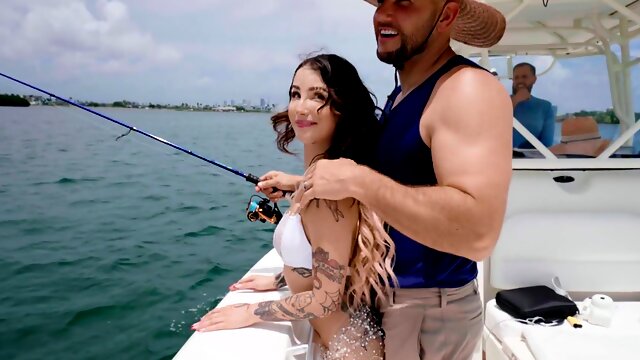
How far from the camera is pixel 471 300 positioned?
158cm

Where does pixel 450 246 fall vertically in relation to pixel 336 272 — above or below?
above

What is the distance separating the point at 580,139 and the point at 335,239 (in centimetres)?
253

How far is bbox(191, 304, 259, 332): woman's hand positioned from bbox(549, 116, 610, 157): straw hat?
2.46m

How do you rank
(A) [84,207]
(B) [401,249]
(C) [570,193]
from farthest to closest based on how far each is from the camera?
(A) [84,207], (C) [570,193], (B) [401,249]

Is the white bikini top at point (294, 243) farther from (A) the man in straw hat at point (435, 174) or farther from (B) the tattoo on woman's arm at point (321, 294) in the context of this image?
(A) the man in straw hat at point (435, 174)

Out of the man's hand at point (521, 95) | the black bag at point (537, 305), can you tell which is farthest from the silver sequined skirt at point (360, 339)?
the man's hand at point (521, 95)

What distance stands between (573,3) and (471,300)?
2583 mm

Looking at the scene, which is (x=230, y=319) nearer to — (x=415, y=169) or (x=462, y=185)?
(x=415, y=169)

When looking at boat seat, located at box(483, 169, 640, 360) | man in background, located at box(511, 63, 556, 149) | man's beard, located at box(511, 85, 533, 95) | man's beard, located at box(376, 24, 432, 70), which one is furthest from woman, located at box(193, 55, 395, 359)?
man's beard, located at box(511, 85, 533, 95)

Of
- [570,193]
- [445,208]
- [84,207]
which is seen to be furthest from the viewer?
[84,207]

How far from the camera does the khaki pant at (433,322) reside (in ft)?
5.05

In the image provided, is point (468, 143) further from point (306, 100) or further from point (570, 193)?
point (570, 193)

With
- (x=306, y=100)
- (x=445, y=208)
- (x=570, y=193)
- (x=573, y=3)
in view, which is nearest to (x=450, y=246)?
(x=445, y=208)

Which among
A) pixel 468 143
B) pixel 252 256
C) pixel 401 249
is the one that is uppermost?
pixel 468 143
